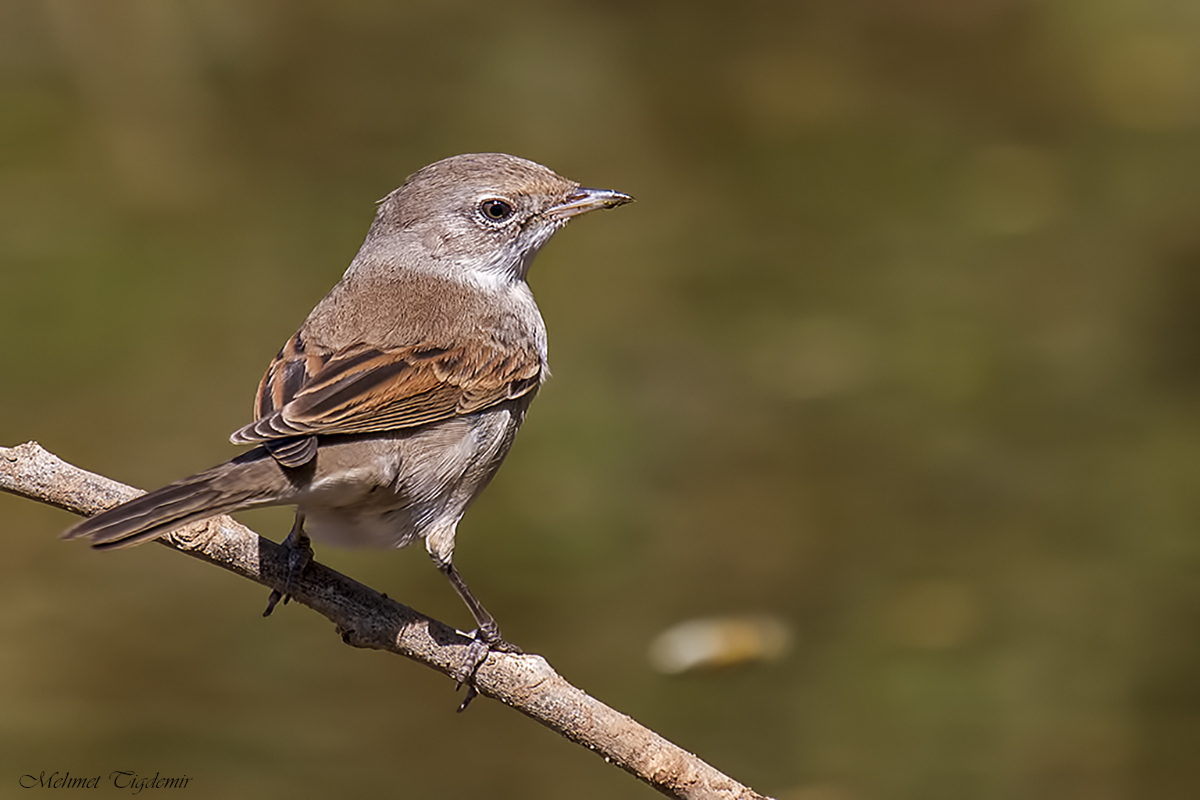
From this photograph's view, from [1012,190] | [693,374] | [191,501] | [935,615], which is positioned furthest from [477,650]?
[1012,190]

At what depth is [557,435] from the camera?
9102 millimetres

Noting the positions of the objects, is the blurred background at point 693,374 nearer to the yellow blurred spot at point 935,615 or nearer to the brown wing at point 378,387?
the yellow blurred spot at point 935,615

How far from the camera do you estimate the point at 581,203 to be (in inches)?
217

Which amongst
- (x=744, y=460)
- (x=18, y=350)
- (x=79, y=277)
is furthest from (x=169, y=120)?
(x=744, y=460)

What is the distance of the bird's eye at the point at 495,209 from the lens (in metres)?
5.47

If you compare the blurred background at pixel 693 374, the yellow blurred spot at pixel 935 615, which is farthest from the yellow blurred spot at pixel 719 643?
the yellow blurred spot at pixel 935 615

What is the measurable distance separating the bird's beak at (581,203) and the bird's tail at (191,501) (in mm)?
1730

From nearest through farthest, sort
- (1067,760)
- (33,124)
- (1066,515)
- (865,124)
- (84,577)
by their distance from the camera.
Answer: (1067,760)
(84,577)
(1066,515)
(33,124)
(865,124)

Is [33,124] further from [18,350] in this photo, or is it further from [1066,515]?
[1066,515]

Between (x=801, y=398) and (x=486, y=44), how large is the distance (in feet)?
14.9

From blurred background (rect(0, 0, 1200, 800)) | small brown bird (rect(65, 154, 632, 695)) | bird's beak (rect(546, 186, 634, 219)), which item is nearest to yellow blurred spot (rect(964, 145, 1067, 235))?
blurred background (rect(0, 0, 1200, 800))

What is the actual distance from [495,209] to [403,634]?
178cm

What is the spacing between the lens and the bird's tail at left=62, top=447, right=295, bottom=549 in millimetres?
3650

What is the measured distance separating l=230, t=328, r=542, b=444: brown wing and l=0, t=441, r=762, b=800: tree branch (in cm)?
42
